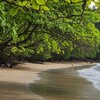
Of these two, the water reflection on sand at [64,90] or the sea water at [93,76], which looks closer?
the water reflection on sand at [64,90]

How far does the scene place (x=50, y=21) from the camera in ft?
52.7

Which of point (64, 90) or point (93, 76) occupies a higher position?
point (64, 90)

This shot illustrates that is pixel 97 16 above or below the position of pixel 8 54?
above

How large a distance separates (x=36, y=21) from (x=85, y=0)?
12.4m

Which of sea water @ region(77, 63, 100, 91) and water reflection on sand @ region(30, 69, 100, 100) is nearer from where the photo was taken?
water reflection on sand @ region(30, 69, 100, 100)

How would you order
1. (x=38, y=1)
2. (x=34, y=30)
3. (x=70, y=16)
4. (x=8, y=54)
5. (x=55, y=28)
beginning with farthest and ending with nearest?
(x=8, y=54) → (x=34, y=30) → (x=55, y=28) → (x=70, y=16) → (x=38, y=1)

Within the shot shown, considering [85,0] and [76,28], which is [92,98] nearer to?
[76,28]

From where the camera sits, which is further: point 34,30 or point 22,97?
point 34,30

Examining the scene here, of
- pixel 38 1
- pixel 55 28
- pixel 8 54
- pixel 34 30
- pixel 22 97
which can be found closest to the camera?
pixel 38 1

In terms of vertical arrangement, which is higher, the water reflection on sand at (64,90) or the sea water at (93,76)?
the water reflection on sand at (64,90)

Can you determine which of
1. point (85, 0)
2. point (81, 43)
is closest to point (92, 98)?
point (81, 43)

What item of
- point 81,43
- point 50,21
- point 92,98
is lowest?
point 92,98

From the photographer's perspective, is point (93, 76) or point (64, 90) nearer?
point (64, 90)

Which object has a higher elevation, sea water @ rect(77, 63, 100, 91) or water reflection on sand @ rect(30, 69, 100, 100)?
water reflection on sand @ rect(30, 69, 100, 100)
